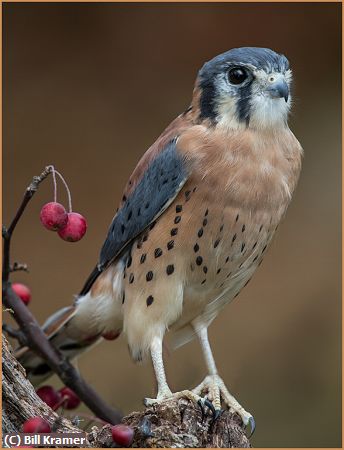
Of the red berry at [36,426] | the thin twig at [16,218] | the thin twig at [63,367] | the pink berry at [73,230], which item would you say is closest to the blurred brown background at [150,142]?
the thin twig at [63,367]

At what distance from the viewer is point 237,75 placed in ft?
8.98

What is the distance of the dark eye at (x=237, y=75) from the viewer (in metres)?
2.72

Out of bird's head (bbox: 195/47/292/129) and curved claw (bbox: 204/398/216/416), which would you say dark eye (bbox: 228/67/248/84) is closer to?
bird's head (bbox: 195/47/292/129)

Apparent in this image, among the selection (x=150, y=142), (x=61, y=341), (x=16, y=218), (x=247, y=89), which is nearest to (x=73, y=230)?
(x=16, y=218)

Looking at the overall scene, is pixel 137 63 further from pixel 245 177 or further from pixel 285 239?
pixel 245 177

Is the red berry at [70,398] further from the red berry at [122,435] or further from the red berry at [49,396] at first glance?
the red berry at [122,435]

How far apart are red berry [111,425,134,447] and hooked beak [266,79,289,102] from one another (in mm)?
1011

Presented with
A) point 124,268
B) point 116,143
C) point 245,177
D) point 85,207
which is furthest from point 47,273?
point 245,177

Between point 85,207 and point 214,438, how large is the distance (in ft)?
6.79

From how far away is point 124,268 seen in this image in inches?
116

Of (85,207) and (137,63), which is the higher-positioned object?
(137,63)

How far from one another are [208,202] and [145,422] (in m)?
0.68

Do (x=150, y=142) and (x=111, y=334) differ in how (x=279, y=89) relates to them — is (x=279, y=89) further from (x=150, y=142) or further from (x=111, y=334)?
(x=150, y=142)

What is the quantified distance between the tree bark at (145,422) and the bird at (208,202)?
22 cm
